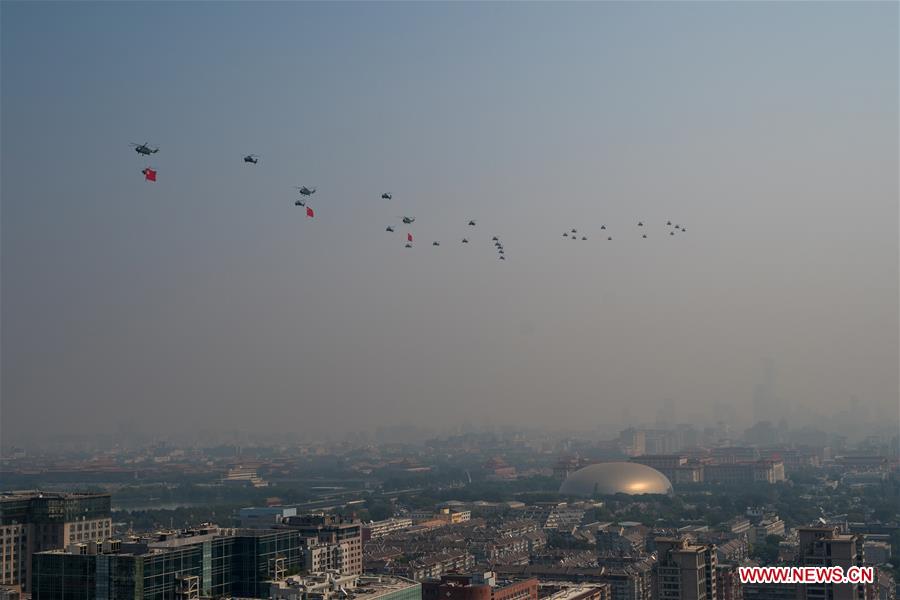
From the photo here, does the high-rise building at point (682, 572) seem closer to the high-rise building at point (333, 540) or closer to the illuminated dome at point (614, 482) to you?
the high-rise building at point (333, 540)

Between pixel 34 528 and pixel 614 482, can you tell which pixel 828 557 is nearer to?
pixel 34 528

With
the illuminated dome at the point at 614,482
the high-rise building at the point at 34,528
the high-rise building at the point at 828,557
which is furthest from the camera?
the illuminated dome at the point at 614,482

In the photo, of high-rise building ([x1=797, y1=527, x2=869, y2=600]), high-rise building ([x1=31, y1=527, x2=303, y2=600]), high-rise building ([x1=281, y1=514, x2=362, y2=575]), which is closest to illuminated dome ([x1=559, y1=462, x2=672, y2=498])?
high-rise building ([x1=281, y1=514, x2=362, y2=575])

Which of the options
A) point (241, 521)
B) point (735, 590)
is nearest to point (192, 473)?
point (241, 521)

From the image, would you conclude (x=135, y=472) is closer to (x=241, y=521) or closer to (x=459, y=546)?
(x=241, y=521)

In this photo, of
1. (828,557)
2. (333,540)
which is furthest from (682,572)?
(333,540)

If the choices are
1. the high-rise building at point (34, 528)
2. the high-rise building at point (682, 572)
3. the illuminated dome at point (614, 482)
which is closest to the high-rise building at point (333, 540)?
the high-rise building at point (34, 528)

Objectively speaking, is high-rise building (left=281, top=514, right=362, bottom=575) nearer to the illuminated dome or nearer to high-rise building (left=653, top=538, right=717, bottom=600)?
high-rise building (left=653, top=538, right=717, bottom=600)
